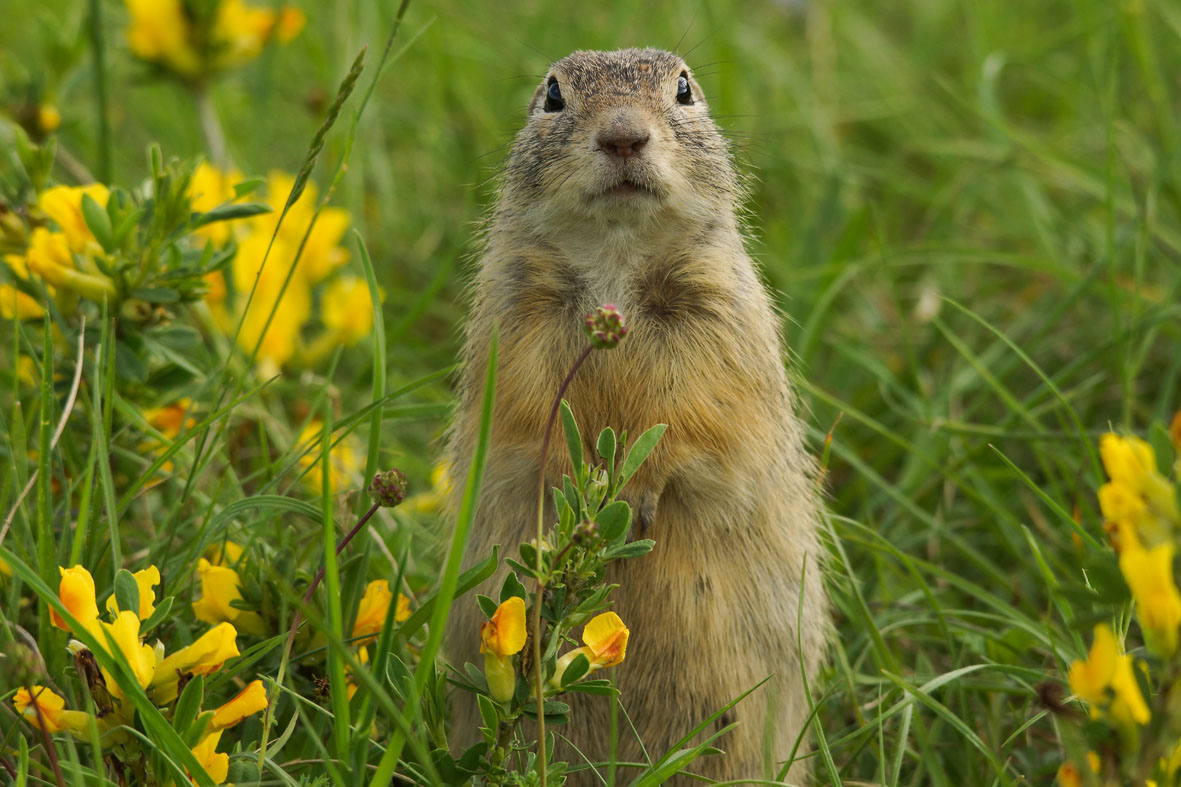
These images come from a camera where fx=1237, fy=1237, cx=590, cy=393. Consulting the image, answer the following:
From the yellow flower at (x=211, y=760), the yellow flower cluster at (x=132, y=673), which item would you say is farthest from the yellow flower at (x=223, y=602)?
the yellow flower at (x=211, y=760)

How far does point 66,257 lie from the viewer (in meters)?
3.62

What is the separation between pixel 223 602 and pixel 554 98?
6.58 feet

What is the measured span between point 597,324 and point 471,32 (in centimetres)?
514

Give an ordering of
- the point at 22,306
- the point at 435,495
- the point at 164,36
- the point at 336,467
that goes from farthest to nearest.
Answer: the point at 164,36
the point at 435,495
the point at 336,467
the point at 22,306

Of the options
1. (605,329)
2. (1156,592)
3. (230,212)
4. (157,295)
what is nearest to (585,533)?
(605,329)

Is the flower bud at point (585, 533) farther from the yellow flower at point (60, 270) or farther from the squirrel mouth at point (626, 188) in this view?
the yellow flower at point (60, 270)

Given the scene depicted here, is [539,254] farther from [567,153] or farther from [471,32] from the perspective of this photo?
[471,32]

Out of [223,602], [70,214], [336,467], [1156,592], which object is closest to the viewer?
[1156,592]

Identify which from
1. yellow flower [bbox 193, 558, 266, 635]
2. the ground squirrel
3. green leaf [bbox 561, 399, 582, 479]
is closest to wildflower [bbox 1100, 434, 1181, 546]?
green leaf [bbox 561, 399, 582, 479]

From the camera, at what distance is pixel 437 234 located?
6.62 m

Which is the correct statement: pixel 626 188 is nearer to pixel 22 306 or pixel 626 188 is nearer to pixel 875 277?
pixel 22 306

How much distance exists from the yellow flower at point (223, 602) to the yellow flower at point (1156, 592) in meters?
2.14

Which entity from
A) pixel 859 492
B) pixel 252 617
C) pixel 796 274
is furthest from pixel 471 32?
pixel 252 617

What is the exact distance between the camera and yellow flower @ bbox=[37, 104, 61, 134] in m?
4.68
